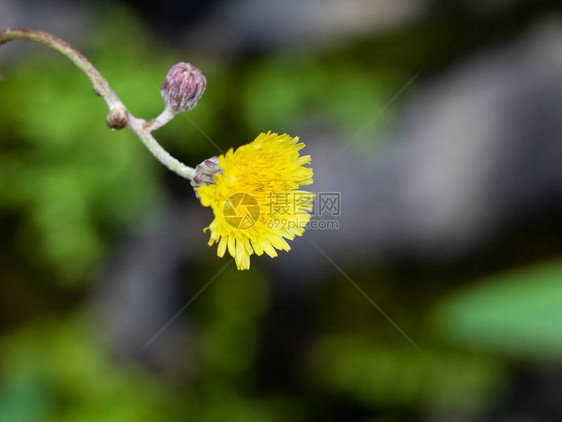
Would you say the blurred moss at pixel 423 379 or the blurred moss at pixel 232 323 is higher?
the blurred moss at pixel 423 379

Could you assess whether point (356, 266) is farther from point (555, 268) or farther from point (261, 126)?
point (555, 268)

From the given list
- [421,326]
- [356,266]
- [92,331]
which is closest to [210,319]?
[92,331]

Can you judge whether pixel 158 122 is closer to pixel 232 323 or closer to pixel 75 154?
pixel 75 154

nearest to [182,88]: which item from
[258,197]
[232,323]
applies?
[258,197]

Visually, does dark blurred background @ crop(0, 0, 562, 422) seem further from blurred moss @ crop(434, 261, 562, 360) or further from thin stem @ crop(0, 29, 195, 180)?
thin stem @ crop(0, 29, 195, 180)

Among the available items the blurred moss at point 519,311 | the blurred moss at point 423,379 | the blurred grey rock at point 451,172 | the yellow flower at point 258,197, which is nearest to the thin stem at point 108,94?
the yellow flower at point 258,197

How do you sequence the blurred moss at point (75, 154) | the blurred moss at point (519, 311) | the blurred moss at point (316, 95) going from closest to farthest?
the blurred moss at point (519, 311)
the blurred moss at point (75, 154)
the blurred moss at point (316, 95)

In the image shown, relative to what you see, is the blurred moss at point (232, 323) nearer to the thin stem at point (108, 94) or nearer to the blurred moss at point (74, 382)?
the blurred moss at point (74, 382)
